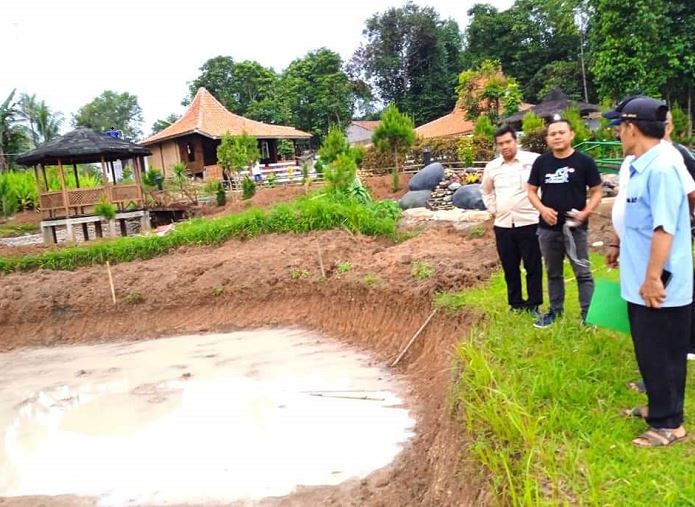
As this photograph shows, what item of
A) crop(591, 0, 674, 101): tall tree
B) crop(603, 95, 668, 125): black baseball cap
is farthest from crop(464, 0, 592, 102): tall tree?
crop(603, 95, 668, 125): black baseball cap

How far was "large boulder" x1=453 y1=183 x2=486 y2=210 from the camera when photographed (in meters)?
12.1

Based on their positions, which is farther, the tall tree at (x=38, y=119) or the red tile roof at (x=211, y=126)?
the tall tree at (x=38, y=119)

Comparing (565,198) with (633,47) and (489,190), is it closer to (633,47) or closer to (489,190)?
(489,190)

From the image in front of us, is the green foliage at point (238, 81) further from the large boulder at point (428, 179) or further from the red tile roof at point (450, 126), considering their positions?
the large boulder at point (428, 179)

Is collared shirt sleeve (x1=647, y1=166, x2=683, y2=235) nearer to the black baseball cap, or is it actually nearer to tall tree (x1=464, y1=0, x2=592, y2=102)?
the black baseball cap

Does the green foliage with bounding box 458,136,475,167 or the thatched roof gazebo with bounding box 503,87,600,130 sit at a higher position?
the thatched roof gazebo with bounding box 503,87,600,130

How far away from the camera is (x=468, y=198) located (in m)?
12.4

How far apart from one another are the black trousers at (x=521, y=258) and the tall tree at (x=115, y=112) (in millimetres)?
53318

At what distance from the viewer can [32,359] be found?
8.09 meters

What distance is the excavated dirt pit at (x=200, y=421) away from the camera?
4.35 m

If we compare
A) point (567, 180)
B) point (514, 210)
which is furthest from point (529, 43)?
point (567, 180)

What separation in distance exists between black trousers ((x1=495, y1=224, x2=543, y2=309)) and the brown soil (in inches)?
35.1

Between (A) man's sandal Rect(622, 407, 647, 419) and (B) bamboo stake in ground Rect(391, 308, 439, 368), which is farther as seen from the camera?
(B) bamboo stake in ground Rect(391, 308, 439, 368)

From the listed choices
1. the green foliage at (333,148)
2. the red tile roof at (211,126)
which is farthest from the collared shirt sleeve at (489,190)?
the red tile roof at (211,126)
